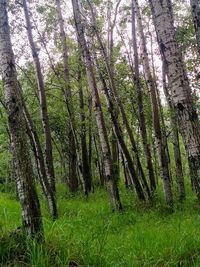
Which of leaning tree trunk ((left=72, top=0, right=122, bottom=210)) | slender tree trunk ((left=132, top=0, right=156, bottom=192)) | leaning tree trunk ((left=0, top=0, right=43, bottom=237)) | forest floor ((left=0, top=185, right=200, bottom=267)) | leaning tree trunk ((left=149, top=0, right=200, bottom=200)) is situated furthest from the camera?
slender tree trunk ((left=132, top=0, right=156, bottom=192))

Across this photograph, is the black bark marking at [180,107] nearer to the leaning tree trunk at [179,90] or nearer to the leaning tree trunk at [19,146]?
the leaning tree trunk at [179,90]

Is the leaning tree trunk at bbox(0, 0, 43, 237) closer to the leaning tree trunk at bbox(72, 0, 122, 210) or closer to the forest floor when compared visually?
the forest floor

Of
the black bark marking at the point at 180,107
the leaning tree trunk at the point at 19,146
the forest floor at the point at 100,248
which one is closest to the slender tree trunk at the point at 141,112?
the forest floor at the point at 100,248

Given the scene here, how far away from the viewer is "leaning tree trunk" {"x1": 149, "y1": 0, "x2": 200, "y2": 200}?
18.4 feet

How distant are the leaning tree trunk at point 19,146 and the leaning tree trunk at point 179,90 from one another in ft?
7.77

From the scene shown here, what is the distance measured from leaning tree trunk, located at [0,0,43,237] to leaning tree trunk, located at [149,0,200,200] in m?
2.37

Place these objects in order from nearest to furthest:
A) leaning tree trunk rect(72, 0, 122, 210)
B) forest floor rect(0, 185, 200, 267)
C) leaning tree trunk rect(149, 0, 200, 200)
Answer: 1. forest floor rect(0, 185, 200, 267)
2. leaning tree trunk rect(149, 0, 200, 200)
3. leaning tree trunk rect(72, 0, 122, 210)

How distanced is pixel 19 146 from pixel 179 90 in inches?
101

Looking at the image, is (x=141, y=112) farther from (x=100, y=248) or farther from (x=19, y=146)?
(x=100, y=248)

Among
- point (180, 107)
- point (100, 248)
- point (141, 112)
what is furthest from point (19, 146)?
point (141, 112)

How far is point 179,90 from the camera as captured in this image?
5777 mm

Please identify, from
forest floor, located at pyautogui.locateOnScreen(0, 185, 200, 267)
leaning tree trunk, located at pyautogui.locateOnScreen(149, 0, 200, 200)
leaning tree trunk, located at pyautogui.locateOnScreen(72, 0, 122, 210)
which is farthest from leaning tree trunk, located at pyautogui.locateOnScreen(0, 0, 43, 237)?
leaning tree trunk, located at pyautogui.locateOnScreen(72, 0, 122, 210)

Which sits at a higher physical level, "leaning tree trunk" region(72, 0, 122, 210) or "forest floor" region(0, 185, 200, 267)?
"leaning tree trunk" region(72, 0, 122, 210)

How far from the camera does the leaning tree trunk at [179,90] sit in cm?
561
